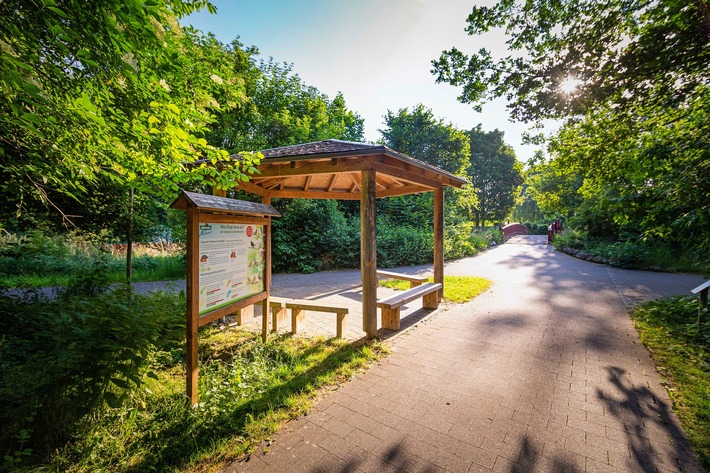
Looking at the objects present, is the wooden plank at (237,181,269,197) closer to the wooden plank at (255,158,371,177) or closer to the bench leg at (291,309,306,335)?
the wooden plank at (255,158,371,177)

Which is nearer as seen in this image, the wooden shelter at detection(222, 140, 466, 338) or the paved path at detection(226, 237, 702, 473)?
the paved path at detection(226, 237, 702, 473)

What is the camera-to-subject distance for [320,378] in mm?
3514

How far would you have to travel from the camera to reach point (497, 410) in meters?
2.96

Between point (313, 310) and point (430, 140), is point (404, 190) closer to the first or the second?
point (313, 310)

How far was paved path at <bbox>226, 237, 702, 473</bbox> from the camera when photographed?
2305 millimetres

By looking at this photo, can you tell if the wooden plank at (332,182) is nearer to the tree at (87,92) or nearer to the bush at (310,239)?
the tree at (87,92)

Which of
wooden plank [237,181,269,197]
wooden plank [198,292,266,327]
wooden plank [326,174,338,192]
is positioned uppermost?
wooden plank [326,174,338,192]

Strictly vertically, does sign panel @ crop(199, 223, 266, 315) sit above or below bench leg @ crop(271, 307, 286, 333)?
above

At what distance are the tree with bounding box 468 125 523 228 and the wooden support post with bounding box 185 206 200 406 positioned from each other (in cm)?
3075

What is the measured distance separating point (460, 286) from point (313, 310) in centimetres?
557

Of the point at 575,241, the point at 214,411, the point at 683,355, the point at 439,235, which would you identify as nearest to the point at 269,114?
the point at 439,235

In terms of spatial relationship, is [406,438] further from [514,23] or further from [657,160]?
[514,23]

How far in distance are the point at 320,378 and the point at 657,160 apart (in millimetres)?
7773

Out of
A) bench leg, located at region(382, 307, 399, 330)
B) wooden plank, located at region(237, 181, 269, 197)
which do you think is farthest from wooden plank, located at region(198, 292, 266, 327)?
wooden plank, located at region(237, 181, 269, 197)
